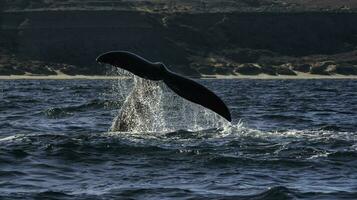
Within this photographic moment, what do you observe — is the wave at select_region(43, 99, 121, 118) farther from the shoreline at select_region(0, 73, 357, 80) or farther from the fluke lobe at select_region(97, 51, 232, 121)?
the shoreline at select_region(0, 73, 357, 80)

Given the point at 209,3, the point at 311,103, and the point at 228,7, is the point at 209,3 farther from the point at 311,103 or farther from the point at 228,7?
the point at 311,103

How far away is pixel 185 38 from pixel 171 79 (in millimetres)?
86740

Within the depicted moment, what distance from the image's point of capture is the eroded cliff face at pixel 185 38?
95625 millimetres

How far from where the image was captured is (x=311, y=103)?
4084cm

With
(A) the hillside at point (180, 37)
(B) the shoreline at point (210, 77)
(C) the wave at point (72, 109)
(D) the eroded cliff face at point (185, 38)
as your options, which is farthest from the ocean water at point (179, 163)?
(D) the eroded cliff face at point (185, 38)

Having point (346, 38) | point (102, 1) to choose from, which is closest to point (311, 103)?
point (346, 38)

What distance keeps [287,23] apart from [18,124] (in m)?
84.5

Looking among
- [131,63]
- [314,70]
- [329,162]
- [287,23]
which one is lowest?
[329,162]

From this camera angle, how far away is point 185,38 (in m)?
105

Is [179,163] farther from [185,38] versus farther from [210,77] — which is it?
[185,38]

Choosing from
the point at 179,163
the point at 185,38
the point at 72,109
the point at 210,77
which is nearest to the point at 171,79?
the point at 179,163

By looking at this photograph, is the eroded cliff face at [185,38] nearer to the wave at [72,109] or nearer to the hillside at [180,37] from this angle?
the hillside at [180,37]

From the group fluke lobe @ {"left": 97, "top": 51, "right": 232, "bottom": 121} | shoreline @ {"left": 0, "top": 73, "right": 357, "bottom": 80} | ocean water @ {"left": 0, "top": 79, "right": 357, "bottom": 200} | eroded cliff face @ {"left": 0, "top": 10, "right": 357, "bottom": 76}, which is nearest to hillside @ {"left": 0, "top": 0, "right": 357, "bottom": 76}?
eroded cliff face @ {"left": 0, "top": 10, "right": 357, "bottom": 76}

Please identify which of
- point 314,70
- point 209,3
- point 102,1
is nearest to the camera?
point 314,70
